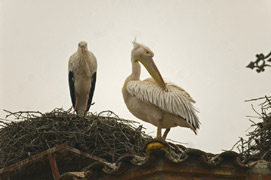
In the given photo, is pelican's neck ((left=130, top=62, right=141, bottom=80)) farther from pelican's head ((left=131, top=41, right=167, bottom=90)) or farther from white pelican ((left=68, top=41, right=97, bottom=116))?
white pelican ((left=68, top=41, right=97, bottom=116))

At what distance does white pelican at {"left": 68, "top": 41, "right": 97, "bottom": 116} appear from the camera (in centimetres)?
1294

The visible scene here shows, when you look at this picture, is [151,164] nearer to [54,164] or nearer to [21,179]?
[54,164]

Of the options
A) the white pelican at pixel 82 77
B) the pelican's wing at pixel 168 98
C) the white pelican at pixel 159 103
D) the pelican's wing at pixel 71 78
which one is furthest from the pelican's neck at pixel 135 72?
the pelican's wing at pixel 71 78

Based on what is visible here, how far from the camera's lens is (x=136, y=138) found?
941 cm

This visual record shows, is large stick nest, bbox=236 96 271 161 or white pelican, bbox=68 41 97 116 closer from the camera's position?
large stick nest, bbox=236 96 271 161

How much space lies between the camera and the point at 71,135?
9055 millimetres

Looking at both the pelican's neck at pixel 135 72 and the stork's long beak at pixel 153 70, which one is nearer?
the stork's long beak at pixel 153 70

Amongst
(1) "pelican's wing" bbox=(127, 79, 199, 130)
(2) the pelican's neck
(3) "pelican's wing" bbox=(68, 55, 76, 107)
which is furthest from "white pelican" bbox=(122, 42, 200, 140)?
(3) "pelican's wing" bbox=(68, 55, 76, 107)

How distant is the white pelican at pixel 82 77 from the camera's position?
12938 mm

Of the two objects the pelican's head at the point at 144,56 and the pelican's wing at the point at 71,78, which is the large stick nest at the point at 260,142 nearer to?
the pelican's head at the point at 144,56

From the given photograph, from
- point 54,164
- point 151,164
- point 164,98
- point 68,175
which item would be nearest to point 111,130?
point 164,98

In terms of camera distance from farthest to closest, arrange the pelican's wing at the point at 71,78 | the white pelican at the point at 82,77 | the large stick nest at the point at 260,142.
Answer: the pelican's wing at the point at 71,78
the white pelican at the point at 82,77
the large stick nest at the point at 260,142

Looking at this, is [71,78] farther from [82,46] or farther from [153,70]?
[153,70]

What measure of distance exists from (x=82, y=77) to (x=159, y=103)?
476 centimetres
